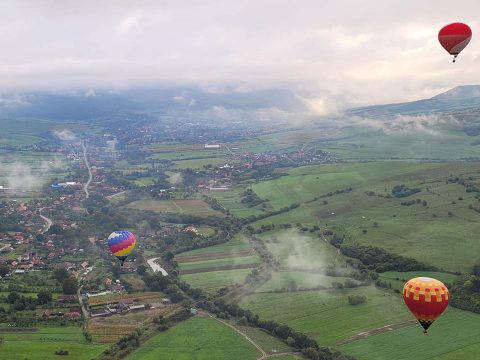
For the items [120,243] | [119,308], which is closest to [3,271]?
[119,308]

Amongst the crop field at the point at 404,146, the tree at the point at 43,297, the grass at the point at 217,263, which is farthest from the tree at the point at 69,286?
the crop field at the point at 404,146

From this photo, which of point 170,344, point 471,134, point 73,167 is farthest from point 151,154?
point 170,344

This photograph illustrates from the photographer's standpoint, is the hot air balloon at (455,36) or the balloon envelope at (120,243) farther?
the balloon envelope at (120,243)

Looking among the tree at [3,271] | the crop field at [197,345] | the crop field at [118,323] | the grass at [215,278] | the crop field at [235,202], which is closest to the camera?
the crop field at [197,345]

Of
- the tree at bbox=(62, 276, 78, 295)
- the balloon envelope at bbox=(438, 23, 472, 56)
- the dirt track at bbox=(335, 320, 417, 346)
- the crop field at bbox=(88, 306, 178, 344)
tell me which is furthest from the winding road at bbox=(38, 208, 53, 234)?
the balloon envelope at bbox=(438, 23, 472, 56)

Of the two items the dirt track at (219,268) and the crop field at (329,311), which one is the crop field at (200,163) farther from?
the crop field at (329,311)

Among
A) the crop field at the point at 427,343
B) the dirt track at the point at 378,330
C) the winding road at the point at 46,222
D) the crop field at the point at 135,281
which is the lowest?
the crop field at the point at 427,343

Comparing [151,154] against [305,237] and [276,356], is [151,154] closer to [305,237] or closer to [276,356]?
[305,237]
